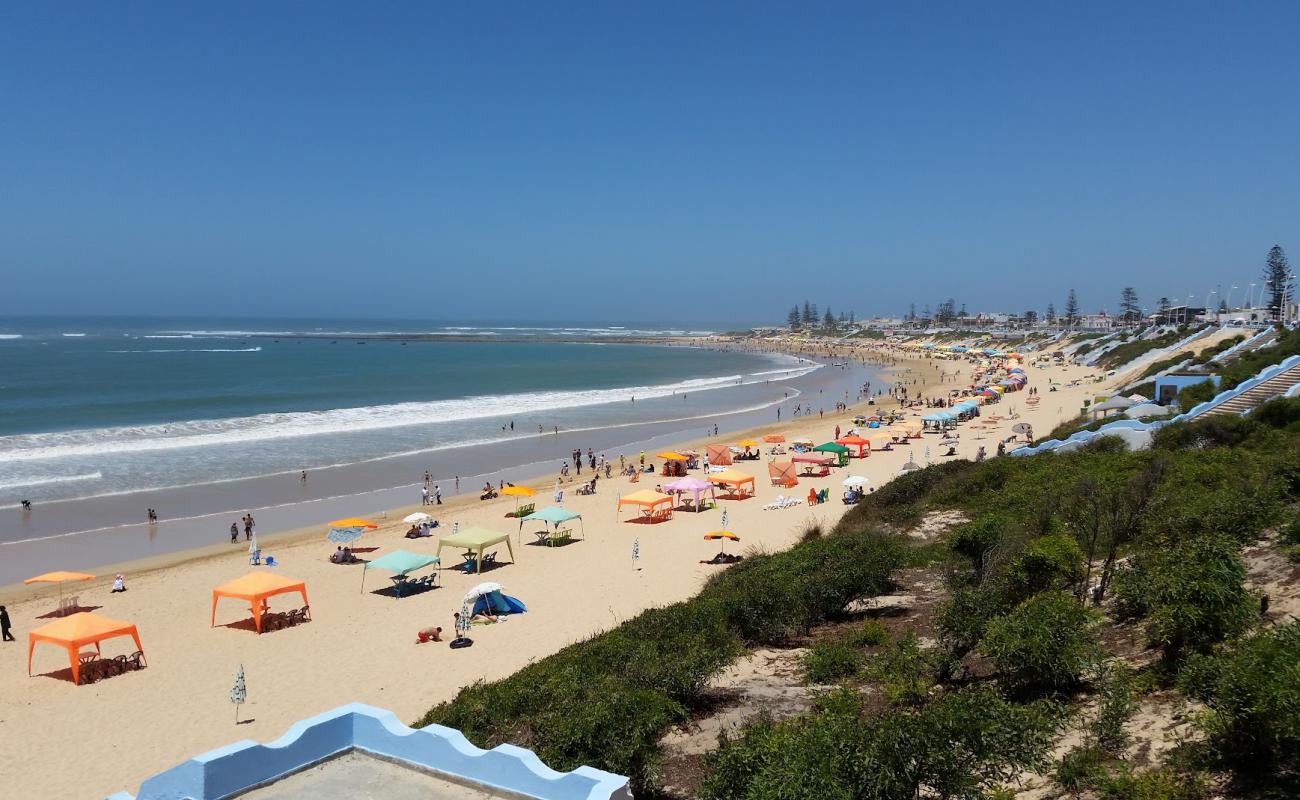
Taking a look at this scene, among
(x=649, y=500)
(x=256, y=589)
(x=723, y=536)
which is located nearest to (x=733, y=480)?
(x=649, y=500)

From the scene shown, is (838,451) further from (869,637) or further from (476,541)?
(869,637)

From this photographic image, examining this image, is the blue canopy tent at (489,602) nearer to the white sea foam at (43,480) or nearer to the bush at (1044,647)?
the bush at (1044,647)

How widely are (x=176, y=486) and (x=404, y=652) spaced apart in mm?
18032

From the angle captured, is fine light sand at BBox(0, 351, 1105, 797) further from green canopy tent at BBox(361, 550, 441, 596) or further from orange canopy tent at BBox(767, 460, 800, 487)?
orange canopy tent at BBox(767, 460, 800, 487)

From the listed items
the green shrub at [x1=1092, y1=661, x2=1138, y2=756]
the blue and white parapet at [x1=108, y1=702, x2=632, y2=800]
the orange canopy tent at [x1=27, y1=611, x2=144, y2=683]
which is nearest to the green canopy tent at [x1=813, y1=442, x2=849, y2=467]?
the orange canopy tent at [x1=27, y1=611, x2=144, y2=683]

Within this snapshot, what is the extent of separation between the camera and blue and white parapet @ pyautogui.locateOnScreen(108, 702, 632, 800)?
4.44m

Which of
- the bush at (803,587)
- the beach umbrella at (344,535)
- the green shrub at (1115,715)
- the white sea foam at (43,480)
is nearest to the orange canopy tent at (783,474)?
the bush at (803,587)

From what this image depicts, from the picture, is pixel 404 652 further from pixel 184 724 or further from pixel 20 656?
pixel 20 656

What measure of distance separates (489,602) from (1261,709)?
12.3 meters

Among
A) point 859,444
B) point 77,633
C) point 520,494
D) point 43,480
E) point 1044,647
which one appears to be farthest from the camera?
point 859,444

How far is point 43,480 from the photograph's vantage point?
27328 millimetres

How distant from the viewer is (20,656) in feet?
45.1

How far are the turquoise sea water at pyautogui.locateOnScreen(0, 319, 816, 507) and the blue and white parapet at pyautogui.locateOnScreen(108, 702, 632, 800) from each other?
85.0ft

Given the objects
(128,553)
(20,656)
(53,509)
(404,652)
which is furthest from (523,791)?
(53,509)
